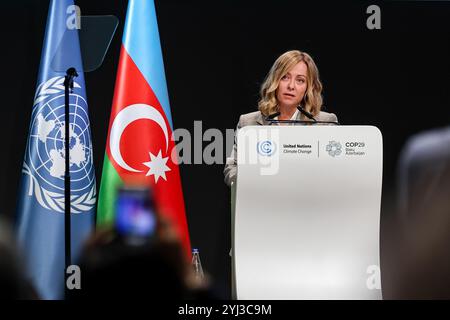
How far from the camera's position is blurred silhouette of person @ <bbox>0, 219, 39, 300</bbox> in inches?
33.2

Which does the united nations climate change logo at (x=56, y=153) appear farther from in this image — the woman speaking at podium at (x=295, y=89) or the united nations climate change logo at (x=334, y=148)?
the united nations climate change logo at (x=334, y=148)

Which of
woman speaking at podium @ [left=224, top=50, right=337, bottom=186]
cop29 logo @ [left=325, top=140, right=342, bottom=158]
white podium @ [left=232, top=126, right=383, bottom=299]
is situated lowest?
white podium @ [left=232, top=126, right=383, bottom=299]

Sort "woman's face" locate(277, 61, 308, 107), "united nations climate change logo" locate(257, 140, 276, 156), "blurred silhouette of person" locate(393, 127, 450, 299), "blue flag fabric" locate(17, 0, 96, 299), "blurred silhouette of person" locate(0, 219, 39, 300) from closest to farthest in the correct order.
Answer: "blurred silhouette of person" locate(0, 219, 39, 300) → "blurred silhouette of person" locate(393, 127, 450, 299) → "united nations climate change logo" locate(257, 140, 276, 156) → "woman's face" locate(277, 61, 308, 107) → "blue flag fabric" locate(17, 0, 96, 299)

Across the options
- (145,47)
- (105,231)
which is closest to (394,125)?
(145,47)

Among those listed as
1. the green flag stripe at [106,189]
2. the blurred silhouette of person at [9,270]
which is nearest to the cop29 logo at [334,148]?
the green flag stripe at [106,189]

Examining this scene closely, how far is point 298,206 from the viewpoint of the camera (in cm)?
283

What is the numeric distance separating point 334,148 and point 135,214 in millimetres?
1974

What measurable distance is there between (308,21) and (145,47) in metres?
1.29

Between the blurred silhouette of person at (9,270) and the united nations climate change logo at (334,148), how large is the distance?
6.75 feet

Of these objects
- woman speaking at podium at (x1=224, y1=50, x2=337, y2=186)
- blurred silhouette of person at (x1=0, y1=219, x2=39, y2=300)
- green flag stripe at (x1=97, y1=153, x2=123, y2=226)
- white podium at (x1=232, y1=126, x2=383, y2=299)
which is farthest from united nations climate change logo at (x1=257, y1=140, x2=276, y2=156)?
blurred silhouette of person at (x1=0, y1=219, x2=39, y2=300)

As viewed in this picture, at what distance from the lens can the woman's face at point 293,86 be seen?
340 centimetres

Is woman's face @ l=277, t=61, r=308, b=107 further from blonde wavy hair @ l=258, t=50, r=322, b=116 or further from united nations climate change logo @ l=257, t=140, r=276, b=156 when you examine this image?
united nations climate change logo @ l=257, t=140, r=276, b=156

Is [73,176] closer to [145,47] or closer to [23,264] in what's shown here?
[145,47]

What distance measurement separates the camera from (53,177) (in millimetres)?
4309
